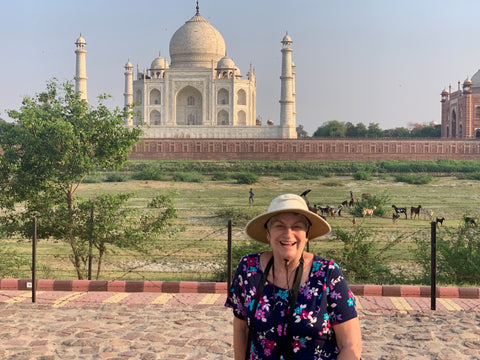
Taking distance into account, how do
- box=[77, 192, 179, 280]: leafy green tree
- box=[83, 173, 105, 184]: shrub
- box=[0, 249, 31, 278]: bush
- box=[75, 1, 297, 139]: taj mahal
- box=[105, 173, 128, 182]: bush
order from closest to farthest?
box=[0, 249, 31, 278]: bush
box=[77, 192, 179, 280]: leafy green tree
box=[83, 173, 105, 184]: shrub
box=[105, 173, 128, 182]: bush
box=[75, 1, 297, 139]: taj mahal

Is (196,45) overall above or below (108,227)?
above

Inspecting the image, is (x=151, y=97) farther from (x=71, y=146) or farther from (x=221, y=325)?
(x=221, y=325)

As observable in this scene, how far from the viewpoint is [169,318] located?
4.22 meters

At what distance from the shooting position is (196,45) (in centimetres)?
3788

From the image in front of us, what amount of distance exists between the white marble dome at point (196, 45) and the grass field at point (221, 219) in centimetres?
1477

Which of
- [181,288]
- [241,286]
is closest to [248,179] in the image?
[181,288]

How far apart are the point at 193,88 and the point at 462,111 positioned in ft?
49.5

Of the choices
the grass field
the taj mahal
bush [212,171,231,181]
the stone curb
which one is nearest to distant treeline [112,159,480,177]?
bush [212,171,231,181]

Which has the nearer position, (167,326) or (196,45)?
(167,326)

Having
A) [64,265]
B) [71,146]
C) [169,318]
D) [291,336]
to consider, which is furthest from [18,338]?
[64,265]

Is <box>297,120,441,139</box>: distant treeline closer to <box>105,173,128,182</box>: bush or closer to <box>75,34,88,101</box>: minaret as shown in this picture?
<box>75,34,88,101</box>: minaret

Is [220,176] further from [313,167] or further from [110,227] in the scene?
[110,227]

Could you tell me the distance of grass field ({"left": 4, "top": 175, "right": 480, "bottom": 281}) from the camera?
26.0 feet

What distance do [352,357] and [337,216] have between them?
1245 centimetres
